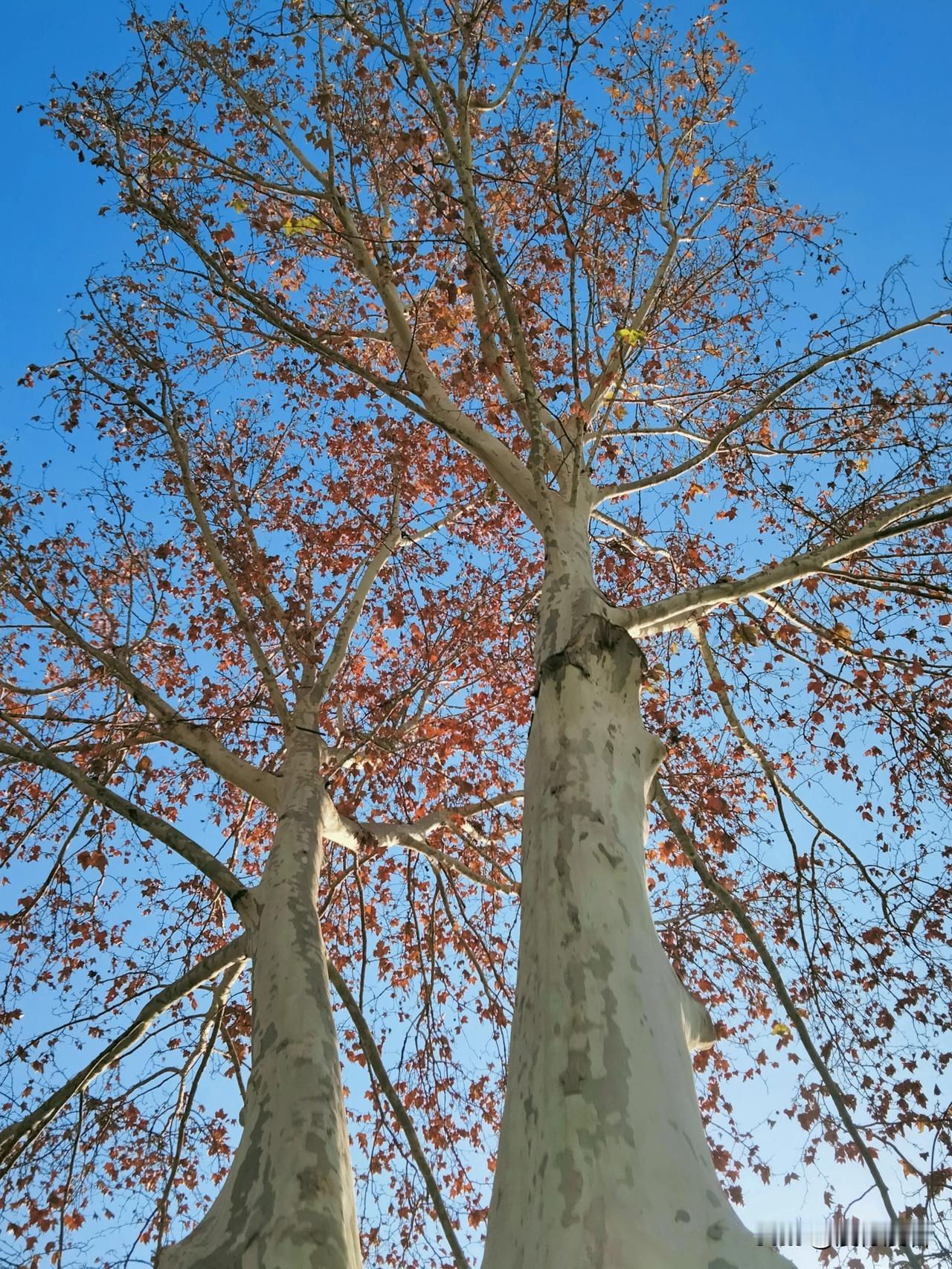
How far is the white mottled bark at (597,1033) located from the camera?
1.82 meters

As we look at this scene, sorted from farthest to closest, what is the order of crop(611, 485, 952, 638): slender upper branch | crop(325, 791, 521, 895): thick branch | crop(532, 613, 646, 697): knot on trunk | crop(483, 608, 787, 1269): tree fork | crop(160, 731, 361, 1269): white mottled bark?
crop(325, 791, 521, 895): thick branch → crop(611, 485, 952, 638): slender upper branch → crop(532, 613, 646, 697): knot on trunk → crop(160, 731, 361, 1269): white mottled bark → crop(483, 608, 787, 1269): tree fork

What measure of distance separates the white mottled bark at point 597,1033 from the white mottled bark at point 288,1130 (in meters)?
0.74

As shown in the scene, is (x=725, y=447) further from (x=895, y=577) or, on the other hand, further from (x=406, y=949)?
(x=406, y=949)

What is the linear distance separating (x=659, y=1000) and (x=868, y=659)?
4.35 meters

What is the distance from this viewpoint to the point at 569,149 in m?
5.97

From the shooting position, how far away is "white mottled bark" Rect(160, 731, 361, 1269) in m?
2.44

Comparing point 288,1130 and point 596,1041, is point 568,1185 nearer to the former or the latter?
point 596,1041

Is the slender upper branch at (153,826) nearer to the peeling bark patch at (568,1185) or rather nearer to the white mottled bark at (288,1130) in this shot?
the white mottled bark at (288,1130)

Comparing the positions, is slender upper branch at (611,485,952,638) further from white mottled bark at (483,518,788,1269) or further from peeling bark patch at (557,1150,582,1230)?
peeling bark patch at (557,1150,582,1230)

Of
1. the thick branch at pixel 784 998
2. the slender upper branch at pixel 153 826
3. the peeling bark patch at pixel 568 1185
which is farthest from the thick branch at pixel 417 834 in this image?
the peeling bark patch at pixel 568 1185

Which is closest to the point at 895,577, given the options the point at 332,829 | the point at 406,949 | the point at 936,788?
the point at 936,788

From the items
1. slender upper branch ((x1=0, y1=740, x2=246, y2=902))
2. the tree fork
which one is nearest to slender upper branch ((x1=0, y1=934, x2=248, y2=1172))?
slender upper branch ((x1=0, y1=740, x2=246, y2=902))

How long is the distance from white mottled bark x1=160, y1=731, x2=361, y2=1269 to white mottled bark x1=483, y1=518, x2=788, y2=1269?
742 mm

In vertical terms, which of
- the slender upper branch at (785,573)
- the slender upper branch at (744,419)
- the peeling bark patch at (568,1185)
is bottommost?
the peeling bark patch at (568,1185)
